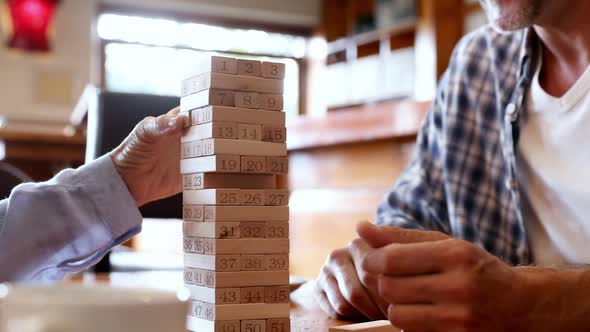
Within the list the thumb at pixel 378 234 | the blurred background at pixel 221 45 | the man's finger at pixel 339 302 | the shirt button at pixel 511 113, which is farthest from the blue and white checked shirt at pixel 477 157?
the blurred background at pixel 221 45

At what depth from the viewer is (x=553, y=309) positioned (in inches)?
30.0

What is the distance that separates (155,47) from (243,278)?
25.0ft

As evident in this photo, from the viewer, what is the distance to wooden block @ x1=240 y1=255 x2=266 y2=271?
30.3 inches

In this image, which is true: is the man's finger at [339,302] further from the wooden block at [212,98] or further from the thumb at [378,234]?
the wooden block at [212,98]

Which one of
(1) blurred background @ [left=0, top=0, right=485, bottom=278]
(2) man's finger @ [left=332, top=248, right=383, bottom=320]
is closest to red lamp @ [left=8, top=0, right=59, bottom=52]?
(1) blurred background @ [left=0, top=0, right=485, bottom=278]

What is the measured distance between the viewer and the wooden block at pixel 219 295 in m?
0.75

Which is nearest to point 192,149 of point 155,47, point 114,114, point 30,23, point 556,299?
point 556,299

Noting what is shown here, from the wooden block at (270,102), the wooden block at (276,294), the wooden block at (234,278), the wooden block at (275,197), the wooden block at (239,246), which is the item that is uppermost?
the wooden block at (270,102)

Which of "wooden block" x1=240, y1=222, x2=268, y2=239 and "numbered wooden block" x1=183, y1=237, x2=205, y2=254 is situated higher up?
"wooden block" x1=240, y1=222, x2=268, y2=239

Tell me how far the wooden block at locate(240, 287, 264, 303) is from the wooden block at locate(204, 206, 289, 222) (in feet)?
0.23

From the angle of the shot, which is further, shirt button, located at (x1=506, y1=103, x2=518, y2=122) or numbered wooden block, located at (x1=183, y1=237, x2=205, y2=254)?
shirt button, located at (x1=506, y1=103, x2=518, y2=122)

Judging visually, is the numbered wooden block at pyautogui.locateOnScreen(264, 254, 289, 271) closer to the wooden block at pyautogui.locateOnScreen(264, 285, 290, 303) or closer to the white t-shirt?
the wooden block at pyautogui.locateOnScreen(264, 285, 290, 303)

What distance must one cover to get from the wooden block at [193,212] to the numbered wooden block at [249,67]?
15cm

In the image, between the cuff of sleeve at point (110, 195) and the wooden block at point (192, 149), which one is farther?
the cuff of sleeve at point (110, 195)
